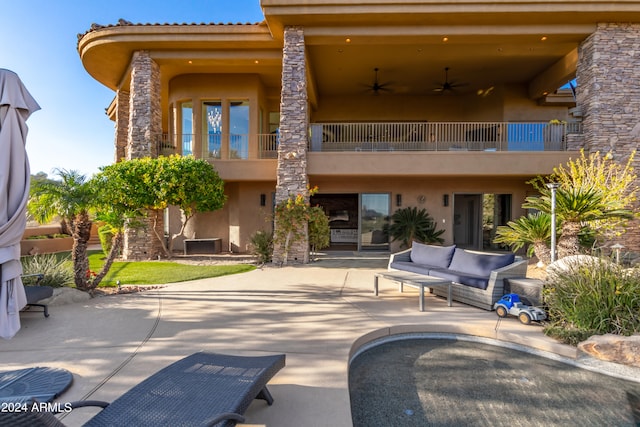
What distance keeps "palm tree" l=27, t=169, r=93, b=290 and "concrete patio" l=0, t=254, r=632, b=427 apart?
814 millimetres

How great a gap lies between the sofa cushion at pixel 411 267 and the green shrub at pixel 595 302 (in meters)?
2.14

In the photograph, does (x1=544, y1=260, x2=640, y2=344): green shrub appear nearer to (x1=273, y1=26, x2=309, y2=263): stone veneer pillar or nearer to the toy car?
the toy car

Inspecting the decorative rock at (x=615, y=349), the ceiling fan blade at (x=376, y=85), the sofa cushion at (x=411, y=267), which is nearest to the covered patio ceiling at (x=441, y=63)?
the ceiling fan blade at (x=376, y=85)

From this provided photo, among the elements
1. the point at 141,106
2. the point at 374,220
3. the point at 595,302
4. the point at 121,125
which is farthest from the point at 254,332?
the point at 121,125

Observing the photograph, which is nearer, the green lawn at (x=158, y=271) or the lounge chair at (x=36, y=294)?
the lounge chair at (x=36, y=294)

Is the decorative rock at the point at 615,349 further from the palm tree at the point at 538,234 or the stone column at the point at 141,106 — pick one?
the stone column at the point at 141,106

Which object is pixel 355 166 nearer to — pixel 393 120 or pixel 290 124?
pixel 290 124

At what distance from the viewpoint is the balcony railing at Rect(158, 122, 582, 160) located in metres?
11.3

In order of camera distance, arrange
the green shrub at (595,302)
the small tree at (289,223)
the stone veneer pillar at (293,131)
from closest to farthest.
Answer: the green shrub at (595,302) < the small tree at (289,223) < the stone veneer pillar at (293,131)

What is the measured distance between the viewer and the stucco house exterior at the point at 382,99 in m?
10.0

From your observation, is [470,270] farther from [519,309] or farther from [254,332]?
[254,332]

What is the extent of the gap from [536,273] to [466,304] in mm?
2480

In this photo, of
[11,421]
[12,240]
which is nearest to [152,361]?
[12,240]

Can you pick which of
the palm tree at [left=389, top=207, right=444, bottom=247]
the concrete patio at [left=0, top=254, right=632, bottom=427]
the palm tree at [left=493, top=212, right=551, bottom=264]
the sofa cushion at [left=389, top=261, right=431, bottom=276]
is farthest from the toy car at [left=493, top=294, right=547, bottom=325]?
the palm tree at [left=389, top=207, right=444, bottom=247]
